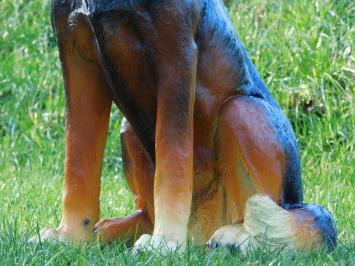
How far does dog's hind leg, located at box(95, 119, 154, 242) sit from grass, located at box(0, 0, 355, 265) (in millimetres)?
616

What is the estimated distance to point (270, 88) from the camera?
7027mm

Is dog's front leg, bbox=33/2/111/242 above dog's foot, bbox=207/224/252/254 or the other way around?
above

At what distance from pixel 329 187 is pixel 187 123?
8.36 ft

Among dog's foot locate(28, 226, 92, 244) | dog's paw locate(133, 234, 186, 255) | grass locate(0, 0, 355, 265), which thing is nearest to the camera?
dog's paw locate(133, 234, 186, 255)

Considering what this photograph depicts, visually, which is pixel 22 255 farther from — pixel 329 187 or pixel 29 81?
pixel 29 81

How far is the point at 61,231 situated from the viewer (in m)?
3.39

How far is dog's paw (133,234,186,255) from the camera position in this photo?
3.04m

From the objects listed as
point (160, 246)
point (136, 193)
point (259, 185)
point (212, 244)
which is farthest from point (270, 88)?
point (160, 246)

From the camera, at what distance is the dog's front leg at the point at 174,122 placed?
3.11 meters

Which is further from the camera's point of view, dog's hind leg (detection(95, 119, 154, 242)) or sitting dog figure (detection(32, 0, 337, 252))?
dog's hind leg (detection(95, 119, 154, 242))

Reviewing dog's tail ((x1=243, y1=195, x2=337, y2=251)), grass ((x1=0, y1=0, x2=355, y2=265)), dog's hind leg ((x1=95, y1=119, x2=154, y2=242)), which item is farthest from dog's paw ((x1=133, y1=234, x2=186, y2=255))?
grass ((x1=0, y1=0, x2=355, y2=265))

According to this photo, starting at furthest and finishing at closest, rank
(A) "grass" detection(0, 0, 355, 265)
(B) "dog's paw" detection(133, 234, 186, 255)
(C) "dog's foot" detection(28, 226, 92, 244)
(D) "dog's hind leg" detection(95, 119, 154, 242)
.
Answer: (A) "grass" detection(0, 0, 355, 265) → (D) "dog's hind leg" detection(95, 119, 154, 242) → (C) "dog's foot" detection(28, 226, 92, 244) → (B) "dog's paw" detection(133, 234, 186, 255)

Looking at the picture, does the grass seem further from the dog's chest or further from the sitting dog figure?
the dog's chest

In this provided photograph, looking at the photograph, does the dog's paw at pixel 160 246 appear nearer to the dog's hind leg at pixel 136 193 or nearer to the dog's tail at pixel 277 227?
the dog's tail at pixel 277 227
